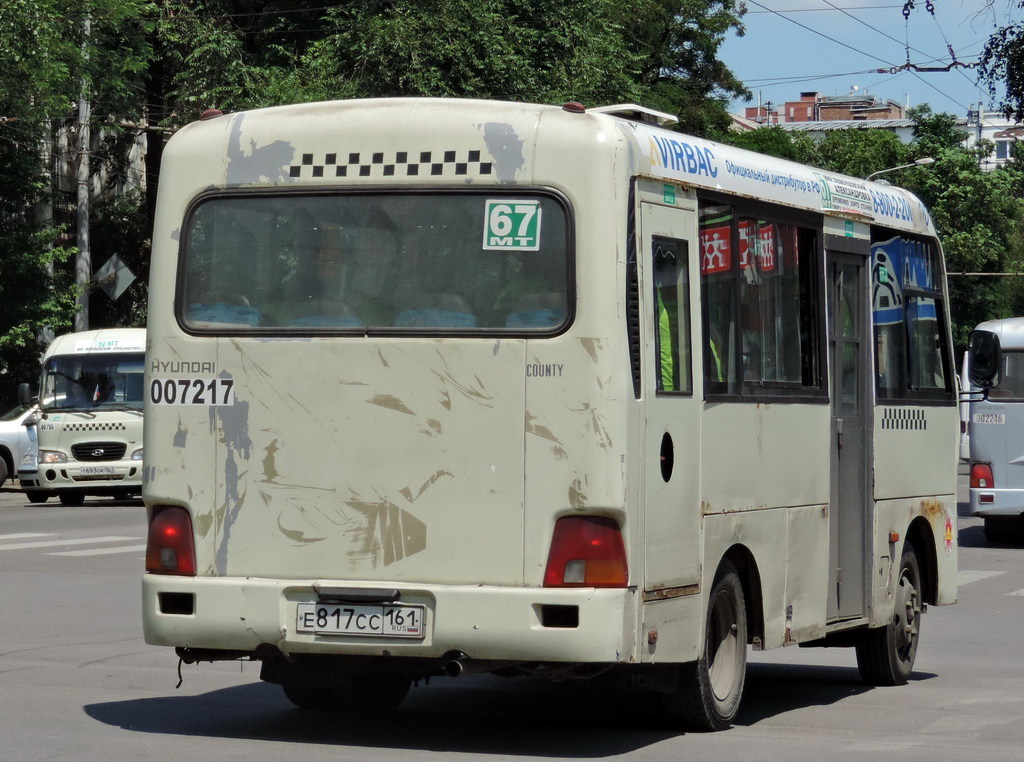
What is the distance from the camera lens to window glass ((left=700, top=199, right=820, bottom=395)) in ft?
26.5

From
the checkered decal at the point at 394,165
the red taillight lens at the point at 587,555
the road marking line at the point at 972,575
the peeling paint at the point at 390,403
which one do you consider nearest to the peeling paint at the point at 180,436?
the peeling paint at the point at 390,403

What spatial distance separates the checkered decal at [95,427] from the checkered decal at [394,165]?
19.4 meters

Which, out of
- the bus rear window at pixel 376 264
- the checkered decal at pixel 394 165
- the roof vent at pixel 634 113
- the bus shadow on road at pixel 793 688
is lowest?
the bus shadow on road at pixel 793 688

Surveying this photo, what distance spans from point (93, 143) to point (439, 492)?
38743 millimetres

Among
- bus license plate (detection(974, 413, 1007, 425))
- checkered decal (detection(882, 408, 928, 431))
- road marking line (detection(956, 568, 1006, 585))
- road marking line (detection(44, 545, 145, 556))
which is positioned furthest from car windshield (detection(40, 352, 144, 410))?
checkered decal (detection(882, 408, 928, 431))

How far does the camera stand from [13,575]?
15.9 metres

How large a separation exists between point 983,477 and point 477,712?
1353 cm

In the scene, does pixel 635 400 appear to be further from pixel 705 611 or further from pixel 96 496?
pixel 96 496

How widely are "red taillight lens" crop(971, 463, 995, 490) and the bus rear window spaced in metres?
14.8

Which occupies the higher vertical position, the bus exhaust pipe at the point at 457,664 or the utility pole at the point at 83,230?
the utility pole at the point at 83,230

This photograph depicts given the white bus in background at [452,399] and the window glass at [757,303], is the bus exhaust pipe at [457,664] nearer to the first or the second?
the white bus in background at [452,399]

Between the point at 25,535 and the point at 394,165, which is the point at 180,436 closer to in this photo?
the point at 394,165

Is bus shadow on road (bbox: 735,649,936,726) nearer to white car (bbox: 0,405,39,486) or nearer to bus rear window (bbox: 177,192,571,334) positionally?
bus rear window (bbox: 177,192,571,334)

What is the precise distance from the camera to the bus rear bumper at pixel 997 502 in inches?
819
